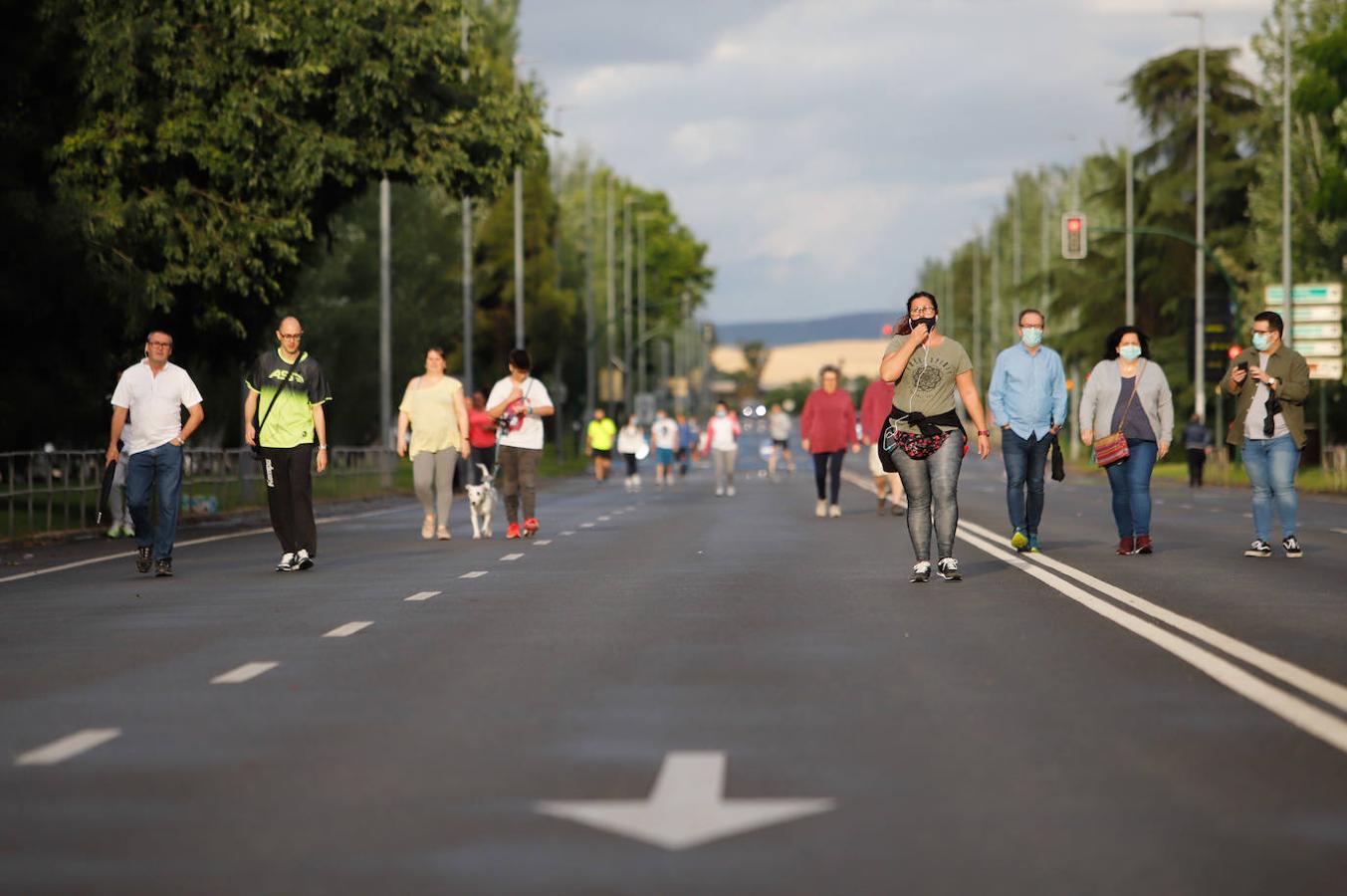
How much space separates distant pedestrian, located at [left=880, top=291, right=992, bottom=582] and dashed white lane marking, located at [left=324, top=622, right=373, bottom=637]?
4.26 metres

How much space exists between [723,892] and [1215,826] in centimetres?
168

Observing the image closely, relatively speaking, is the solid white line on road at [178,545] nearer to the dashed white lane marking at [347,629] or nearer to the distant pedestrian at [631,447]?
the dashed white lane marking at [347,629]

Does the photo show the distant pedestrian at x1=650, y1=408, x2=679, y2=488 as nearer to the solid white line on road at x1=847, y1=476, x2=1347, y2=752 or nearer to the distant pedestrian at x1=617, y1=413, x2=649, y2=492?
the distant pedestrian at x1=617, y1=413, x2=649, y2=492

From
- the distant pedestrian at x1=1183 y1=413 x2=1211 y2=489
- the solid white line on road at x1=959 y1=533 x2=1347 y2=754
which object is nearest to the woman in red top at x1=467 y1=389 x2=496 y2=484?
the solid white line on road at x1=959 y1=533 x2=1347 y2=754

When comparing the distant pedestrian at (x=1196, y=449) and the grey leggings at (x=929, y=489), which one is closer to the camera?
the grey leggings at (x=929, y=489)

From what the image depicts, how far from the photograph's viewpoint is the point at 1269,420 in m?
19.5

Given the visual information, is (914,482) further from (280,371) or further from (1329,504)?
(1329,504)

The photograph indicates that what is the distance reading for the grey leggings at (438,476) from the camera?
2422 cm

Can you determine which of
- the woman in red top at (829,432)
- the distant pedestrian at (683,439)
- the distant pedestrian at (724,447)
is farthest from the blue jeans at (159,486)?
the distant pedestrian at (683,439)

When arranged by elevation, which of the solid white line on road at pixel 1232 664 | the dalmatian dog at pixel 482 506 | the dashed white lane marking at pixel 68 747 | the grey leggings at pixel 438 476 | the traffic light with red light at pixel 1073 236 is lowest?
the dashed white lane marking at pixel 68 747

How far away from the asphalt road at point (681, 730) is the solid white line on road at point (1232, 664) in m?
0.03

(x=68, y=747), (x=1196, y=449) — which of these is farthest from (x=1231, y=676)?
(x=1196, y=449)

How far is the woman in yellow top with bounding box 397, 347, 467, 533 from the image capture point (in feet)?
79.0

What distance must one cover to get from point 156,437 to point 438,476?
6.22 metres
